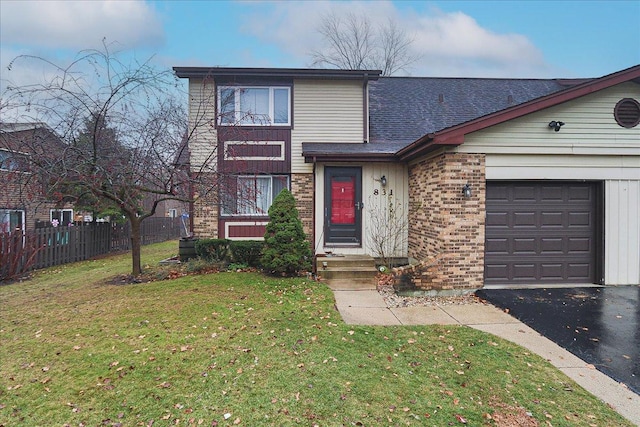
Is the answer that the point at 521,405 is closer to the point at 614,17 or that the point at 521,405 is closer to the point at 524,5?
the point at 524,5

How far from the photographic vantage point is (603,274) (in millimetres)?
7246

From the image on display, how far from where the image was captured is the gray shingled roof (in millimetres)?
11297

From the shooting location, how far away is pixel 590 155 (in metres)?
7.21

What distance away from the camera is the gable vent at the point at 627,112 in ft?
23.4

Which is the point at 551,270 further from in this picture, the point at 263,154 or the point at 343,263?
the point at 263,154

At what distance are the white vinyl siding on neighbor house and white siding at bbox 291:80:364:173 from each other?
4.50 meters

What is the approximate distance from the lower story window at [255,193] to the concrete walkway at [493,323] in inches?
164

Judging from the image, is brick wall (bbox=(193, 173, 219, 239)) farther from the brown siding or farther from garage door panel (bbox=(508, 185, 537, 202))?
garage door panel (bbox=(508, 185, 537, 202))

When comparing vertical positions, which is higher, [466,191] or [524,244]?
[466,191]

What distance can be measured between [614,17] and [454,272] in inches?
620

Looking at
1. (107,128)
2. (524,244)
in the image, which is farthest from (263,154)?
(524,244)

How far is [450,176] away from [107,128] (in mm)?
7613

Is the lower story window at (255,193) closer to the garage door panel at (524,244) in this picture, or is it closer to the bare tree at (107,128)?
the bare tree at (107,128)

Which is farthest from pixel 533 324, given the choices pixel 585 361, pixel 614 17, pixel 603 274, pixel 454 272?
pixel 614 17
